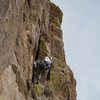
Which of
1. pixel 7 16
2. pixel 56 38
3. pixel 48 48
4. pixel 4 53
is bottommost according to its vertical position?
pixel 4 53

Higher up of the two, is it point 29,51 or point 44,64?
point 44,64

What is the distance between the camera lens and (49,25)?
153 feet

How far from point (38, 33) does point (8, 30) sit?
41.3 feet

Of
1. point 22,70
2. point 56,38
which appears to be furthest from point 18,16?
point 56,38

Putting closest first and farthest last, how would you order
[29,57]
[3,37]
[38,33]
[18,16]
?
[3,37]
[18,16]
[29,57]
[38,33]

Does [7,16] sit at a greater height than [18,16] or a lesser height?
lesser

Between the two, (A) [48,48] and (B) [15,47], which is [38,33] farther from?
(B) [15,47]

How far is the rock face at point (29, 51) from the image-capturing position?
26.0m

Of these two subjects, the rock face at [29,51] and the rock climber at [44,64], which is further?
the rock climber at [44,64]

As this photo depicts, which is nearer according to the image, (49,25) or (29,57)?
(29,57)

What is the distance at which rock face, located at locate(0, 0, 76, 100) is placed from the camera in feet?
85.1

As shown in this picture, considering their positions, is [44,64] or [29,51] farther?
[44,64]

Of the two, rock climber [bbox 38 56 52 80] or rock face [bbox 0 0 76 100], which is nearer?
rock face [bbox 0 0 76 100]

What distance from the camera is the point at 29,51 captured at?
3412 cm
